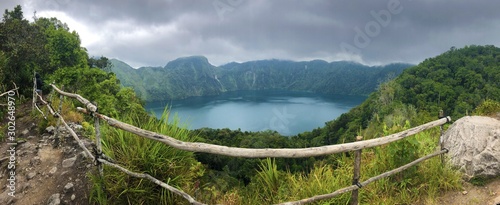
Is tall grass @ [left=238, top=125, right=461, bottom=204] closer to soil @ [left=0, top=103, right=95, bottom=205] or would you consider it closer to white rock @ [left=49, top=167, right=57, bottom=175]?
soil @ [left=0, top=103, right=95, bottom=205]

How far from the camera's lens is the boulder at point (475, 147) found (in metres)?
3.87

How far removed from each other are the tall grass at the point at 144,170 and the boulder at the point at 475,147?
3.51 meters

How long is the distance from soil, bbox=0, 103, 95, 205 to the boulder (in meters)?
4.66

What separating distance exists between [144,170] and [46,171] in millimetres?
2271

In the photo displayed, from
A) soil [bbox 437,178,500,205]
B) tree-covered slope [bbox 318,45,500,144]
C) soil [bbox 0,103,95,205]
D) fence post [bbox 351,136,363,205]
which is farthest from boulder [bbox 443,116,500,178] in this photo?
tree-covered slope [bbox 318,45,500,144]

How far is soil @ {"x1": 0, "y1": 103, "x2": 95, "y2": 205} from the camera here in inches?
140

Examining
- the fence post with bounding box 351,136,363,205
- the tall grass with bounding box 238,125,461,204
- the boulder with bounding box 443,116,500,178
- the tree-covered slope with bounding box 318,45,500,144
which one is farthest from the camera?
the tree-covered slope with bounding box 318,45,500,144

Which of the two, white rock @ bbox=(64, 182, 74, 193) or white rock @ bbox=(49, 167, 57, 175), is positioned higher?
white rock @ bbox=(49, 167, 57, 175)

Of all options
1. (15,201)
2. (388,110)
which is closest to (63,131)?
(15,201)

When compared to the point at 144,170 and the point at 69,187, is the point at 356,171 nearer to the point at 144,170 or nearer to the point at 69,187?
the point at 144,170

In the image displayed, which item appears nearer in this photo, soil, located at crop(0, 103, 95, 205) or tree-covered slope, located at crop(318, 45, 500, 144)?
soil, located at crop(0, 103, 95, 205)

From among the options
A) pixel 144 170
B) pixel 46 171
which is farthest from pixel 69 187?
pixel 144 170

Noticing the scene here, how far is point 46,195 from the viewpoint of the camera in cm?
368

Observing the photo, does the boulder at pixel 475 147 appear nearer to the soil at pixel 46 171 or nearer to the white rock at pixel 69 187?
the soil at pixel 46 171
